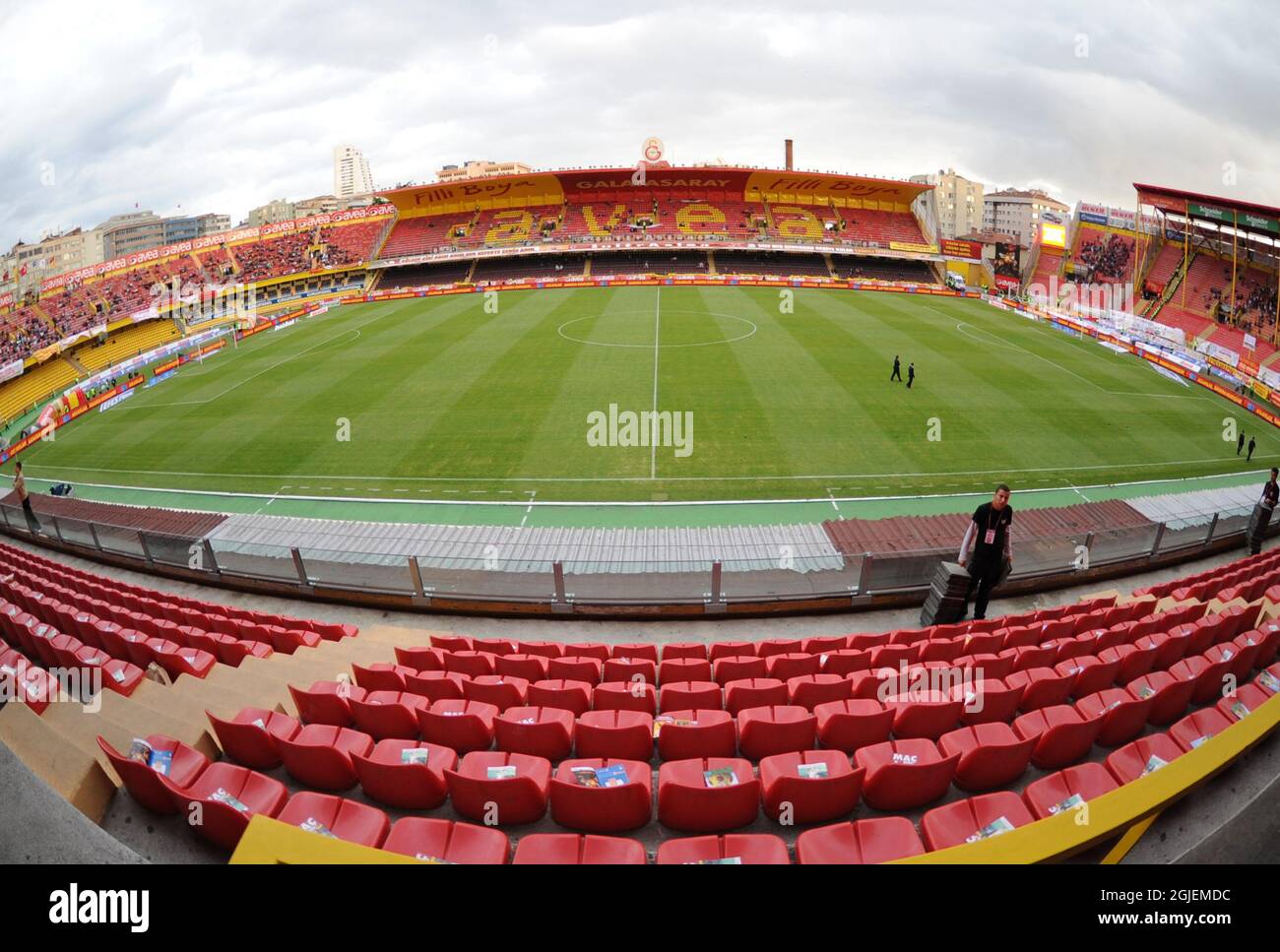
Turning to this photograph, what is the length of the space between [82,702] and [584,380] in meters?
21.2

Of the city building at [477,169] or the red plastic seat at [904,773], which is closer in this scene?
the red plastic seat at [904,773]

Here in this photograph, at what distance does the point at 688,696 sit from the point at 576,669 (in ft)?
4.62

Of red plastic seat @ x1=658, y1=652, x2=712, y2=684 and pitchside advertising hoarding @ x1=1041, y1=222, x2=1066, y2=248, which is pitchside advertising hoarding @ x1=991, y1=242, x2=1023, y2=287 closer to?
pitchside advertising hoarding @ x1=1041, y1=222, x2=1066, y2=248

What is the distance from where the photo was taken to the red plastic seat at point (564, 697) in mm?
5832

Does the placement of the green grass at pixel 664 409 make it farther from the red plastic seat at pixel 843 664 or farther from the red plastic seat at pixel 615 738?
the red plastic seat at pixel 615 738

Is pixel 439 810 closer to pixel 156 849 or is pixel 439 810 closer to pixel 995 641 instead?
pixel 156 849

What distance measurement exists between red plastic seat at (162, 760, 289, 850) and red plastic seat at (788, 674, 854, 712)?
4298mm

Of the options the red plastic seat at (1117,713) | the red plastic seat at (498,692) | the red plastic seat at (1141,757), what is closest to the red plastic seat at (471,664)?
the red plastic seat at (498,692)

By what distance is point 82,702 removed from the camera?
562cm

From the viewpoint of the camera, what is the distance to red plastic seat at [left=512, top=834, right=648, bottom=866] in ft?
12.0

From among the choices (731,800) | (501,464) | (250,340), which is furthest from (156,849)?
(250,340)

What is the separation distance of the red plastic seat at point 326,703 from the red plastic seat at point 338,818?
1486 mm

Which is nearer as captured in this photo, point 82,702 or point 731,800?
point 731,800
